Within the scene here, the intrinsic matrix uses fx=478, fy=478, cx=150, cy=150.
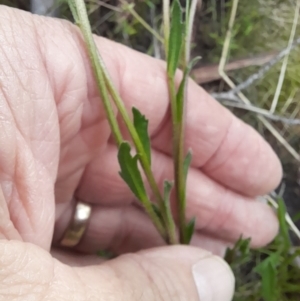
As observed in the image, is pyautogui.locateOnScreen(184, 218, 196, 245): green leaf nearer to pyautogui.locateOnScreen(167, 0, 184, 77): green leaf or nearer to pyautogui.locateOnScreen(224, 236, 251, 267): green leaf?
pyautogui.locateOnScreen(224, 236, 251, 267): green leaf

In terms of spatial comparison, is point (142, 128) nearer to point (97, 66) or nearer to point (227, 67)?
point (97, 66)

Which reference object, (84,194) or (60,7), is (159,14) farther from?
(84,194)

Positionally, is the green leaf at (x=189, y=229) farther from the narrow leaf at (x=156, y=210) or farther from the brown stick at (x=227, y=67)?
the brown stick at (x=227, y=67)

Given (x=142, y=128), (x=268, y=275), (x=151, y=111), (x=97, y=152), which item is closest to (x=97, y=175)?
(x=97, y=152)

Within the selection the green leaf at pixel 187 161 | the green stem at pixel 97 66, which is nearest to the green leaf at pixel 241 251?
the green leaf at pixel 187 161

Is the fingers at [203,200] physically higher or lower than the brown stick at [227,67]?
lower

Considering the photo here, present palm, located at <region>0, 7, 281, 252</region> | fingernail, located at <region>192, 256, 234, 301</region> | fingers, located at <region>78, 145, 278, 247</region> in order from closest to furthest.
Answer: palm, located at <region>0, 7, 281, 252</region> → fingernail, located at <region>192, 256, 234, 301</region> → fingers, located at <region>78, 145, 278, 247</region>

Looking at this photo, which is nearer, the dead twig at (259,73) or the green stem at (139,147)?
the green stem at (139,147)

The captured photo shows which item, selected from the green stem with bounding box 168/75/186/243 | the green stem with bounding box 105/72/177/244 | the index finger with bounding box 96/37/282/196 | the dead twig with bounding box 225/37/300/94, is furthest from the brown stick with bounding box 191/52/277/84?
the green stem with bounding box 105/72/177/244
